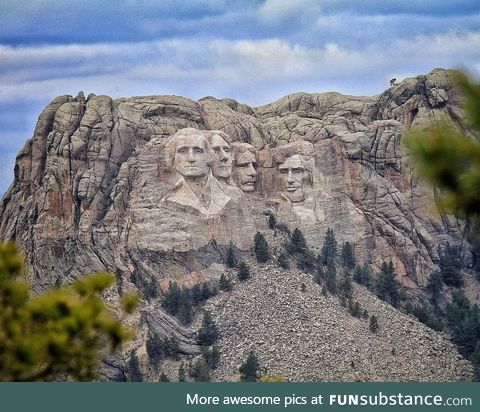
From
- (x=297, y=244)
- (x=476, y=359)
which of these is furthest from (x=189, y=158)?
(x=476, y=359)

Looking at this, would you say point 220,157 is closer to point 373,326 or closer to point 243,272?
point 243,272

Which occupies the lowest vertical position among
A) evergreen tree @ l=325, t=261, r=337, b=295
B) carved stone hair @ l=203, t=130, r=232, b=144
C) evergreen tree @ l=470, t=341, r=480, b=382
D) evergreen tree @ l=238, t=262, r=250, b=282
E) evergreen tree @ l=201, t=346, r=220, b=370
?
evergreen tree @ l=470, t=341, r=480, b=382

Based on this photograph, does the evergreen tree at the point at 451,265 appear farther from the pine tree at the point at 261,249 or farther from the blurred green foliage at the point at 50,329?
the blurred green foliage at the point at 50,329

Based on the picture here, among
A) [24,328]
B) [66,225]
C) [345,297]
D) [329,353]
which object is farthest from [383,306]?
[24,328]

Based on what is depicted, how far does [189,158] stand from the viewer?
3430 inches

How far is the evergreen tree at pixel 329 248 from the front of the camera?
90.9 meters

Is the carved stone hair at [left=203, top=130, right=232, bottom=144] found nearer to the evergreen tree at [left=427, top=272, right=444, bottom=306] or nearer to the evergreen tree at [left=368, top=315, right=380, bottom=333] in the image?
the evergreen tree at [left=368, top=315, right=380, bottom=333]

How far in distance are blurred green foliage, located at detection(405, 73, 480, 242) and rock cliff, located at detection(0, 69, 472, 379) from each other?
57.3 metres

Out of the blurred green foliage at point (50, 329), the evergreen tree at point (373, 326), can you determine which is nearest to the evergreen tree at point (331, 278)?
the evergreen tree at point (373, 326)

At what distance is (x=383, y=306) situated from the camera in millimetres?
88625

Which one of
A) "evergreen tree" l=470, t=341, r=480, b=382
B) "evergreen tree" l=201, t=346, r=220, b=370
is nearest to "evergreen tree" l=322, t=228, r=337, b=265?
"evergreen tree" l=470, t=341, r=480, b=382

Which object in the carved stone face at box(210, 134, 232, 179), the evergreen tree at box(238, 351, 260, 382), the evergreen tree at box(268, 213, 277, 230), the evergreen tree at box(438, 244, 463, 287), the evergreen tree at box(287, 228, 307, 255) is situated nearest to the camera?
the evergreen tree at box(238, 351, 260, 382)

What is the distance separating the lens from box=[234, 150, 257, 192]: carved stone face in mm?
92188

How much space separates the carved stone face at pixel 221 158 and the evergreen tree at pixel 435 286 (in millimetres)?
15621
